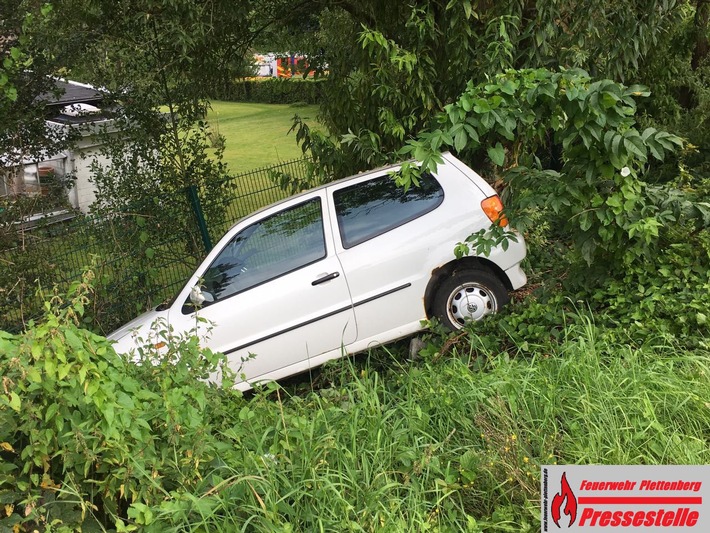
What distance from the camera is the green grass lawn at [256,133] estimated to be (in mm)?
22391

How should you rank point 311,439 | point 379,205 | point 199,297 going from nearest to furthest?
1. point 311,439
2. point 199,297
3. point 379,205

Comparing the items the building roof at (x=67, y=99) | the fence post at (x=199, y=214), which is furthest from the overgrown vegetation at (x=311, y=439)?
the building roof at (x=67, y=99)

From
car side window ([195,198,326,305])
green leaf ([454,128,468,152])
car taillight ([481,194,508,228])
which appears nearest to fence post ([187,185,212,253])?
car side window ([195,198,326,305])

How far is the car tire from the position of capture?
17.5 ft

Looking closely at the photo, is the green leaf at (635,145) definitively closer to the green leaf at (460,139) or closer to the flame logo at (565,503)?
the green leaf at (460,139)

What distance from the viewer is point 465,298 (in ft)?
17.5

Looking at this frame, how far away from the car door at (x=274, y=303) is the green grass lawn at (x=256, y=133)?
10.1 meters

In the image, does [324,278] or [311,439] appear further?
[324,278]

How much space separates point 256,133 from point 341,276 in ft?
86.5

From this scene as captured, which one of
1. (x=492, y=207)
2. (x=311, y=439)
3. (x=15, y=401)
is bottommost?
(x=311, y=439)

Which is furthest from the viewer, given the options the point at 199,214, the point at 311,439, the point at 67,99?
the point at 67,99

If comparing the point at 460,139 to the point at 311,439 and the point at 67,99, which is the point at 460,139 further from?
the point at 67,99

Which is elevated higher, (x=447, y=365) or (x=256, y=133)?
(x=256, y=133)

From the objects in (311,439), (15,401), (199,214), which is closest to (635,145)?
(311,439)
